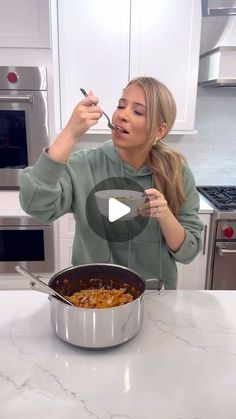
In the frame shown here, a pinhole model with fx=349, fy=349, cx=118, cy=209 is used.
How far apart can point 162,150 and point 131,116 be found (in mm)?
234

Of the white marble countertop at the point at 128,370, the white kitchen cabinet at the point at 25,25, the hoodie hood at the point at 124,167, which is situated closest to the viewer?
the white marble countertop at the point at 128,370

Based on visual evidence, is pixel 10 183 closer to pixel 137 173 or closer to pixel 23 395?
pixel 137 173

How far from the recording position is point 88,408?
64 centimetres

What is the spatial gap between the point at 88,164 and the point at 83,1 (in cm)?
130

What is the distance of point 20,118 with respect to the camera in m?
2.06

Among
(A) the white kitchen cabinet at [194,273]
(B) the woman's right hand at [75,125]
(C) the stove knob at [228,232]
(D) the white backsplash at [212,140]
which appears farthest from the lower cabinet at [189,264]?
(B) the woman's right hand at [75,125]

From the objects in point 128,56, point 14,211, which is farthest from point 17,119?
point 128,56

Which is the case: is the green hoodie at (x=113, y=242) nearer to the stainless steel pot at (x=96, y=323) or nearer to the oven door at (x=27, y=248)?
the stainless steel pot at (x=96, y=323)

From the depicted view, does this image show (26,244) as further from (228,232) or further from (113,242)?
(228,232)

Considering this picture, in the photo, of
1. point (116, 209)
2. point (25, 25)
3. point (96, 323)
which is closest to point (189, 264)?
point (116, 209)

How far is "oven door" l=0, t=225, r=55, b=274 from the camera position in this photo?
81.8 inches

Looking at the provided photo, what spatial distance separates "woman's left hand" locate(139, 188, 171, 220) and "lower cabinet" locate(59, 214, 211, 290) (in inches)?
46.2

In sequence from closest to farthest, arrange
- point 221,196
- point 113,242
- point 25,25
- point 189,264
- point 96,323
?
point 96,323 → point 113,242 → point 25,25 → point 189,264 → point 221,196

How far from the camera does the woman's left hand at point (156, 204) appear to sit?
3.17 ft
